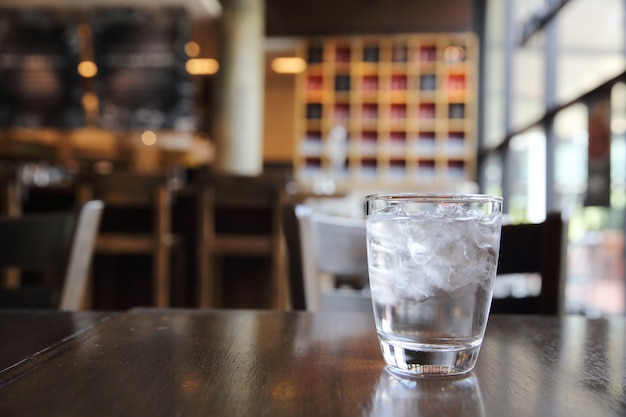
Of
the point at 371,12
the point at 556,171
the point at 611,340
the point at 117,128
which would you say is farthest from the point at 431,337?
the point at 371,12

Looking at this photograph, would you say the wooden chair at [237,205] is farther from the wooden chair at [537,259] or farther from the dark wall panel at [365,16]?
the dark wall panel at [365,16]

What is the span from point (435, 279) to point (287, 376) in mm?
143

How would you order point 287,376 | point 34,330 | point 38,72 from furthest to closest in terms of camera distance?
point 38,72, point 34,330, point 287,376

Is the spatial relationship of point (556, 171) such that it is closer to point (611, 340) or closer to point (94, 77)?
point (611, 340)

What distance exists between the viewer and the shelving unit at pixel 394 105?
7.83 m

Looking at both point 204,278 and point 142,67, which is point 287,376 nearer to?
point 204,278

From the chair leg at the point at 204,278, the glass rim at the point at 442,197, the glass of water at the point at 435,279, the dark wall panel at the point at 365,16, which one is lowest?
the chair leg at the point at 204,278

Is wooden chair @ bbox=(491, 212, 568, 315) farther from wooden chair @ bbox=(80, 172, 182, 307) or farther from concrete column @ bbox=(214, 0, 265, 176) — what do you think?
concrete column @ bbox=(214, 0, 265, 176)

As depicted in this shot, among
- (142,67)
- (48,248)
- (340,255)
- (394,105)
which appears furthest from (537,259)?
(394,105)

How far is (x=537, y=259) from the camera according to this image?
1126 mm

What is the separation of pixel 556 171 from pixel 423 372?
4.50m

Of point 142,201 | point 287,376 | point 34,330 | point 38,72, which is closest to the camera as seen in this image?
point 287,376

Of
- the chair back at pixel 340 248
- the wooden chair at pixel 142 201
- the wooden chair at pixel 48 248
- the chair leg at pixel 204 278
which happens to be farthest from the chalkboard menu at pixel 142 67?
the chair back at pixel 340 248

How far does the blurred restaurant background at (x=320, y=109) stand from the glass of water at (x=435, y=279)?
1.91 meters
